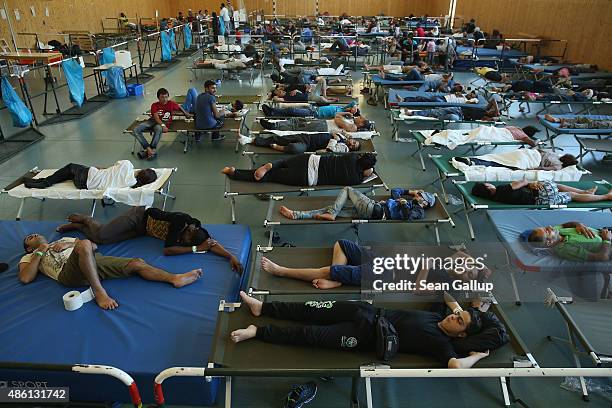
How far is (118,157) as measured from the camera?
5812 mm

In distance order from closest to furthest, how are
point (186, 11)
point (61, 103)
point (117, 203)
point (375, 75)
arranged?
1. point (117, 203)
2. point (61, 103)
3. point (375, 75)
4. point (186, 11)

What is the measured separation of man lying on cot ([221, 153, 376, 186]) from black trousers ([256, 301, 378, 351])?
196 centimetres

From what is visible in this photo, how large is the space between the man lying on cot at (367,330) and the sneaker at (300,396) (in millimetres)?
262

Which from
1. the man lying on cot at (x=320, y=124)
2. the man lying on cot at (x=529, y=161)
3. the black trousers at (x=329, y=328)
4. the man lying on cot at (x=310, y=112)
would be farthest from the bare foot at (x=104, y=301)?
the man lying on cot at (x=310, y=112)

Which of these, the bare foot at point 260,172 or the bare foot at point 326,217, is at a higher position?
the bare foot at point 260,172

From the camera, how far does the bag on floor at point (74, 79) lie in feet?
23.5

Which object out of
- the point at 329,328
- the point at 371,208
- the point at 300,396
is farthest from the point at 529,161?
the point at 300,396

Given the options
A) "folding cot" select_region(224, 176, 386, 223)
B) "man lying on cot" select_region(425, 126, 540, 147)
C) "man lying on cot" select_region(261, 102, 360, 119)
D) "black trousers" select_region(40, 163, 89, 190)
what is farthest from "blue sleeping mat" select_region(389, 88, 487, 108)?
"black trousers" select_region(40, 163, 89, 190)

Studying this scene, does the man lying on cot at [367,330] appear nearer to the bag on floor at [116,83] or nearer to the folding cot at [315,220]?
the folding cot at [315,220]

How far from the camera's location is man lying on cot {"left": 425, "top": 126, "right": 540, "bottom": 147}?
552 centimetres

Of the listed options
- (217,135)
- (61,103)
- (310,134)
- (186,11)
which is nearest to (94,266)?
(310,134)

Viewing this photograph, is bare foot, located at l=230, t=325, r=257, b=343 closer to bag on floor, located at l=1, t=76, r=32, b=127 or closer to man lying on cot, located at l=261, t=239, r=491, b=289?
man lying on cot, located at l=261, t=239, r=491, b=289

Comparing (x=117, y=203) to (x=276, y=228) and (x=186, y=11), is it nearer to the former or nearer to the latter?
(x=276, y=228)

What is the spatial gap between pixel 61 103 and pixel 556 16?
12717 mm
